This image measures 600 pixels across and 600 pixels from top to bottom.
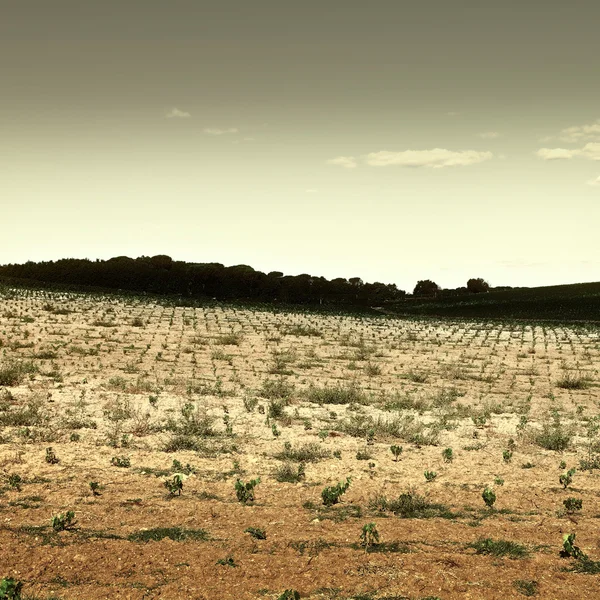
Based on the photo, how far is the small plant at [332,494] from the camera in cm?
774

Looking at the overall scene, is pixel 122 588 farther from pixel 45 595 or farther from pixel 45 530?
pixel 45 530

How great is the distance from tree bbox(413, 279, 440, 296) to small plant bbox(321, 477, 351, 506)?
114735mm

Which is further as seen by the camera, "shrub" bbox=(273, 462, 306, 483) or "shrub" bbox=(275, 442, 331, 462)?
"shrub" bbox=(275, 442, 331, 462)

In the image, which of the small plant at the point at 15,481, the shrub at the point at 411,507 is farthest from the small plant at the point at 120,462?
the shrub at the point at 411,507

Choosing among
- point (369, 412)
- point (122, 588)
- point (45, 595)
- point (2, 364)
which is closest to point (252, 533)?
point (122, 588)

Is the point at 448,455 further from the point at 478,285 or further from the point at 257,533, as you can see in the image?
the point at 478,285

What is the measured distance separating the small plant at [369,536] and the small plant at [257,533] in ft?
3.70

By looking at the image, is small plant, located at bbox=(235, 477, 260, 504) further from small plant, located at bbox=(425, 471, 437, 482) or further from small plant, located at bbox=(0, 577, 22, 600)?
small plant, located at bbox=(0, 577, 22, 600)

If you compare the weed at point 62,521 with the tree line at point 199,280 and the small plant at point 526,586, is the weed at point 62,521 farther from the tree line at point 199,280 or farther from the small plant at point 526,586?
the tree line at point 199,280

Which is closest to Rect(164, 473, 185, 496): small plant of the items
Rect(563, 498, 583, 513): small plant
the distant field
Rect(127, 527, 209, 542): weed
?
Rect(127, 527, 209, 542): weed

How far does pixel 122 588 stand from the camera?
17.7 ft

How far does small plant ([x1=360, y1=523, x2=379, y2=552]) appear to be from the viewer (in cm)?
632

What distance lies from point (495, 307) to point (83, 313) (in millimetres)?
61441

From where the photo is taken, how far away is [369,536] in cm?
638
